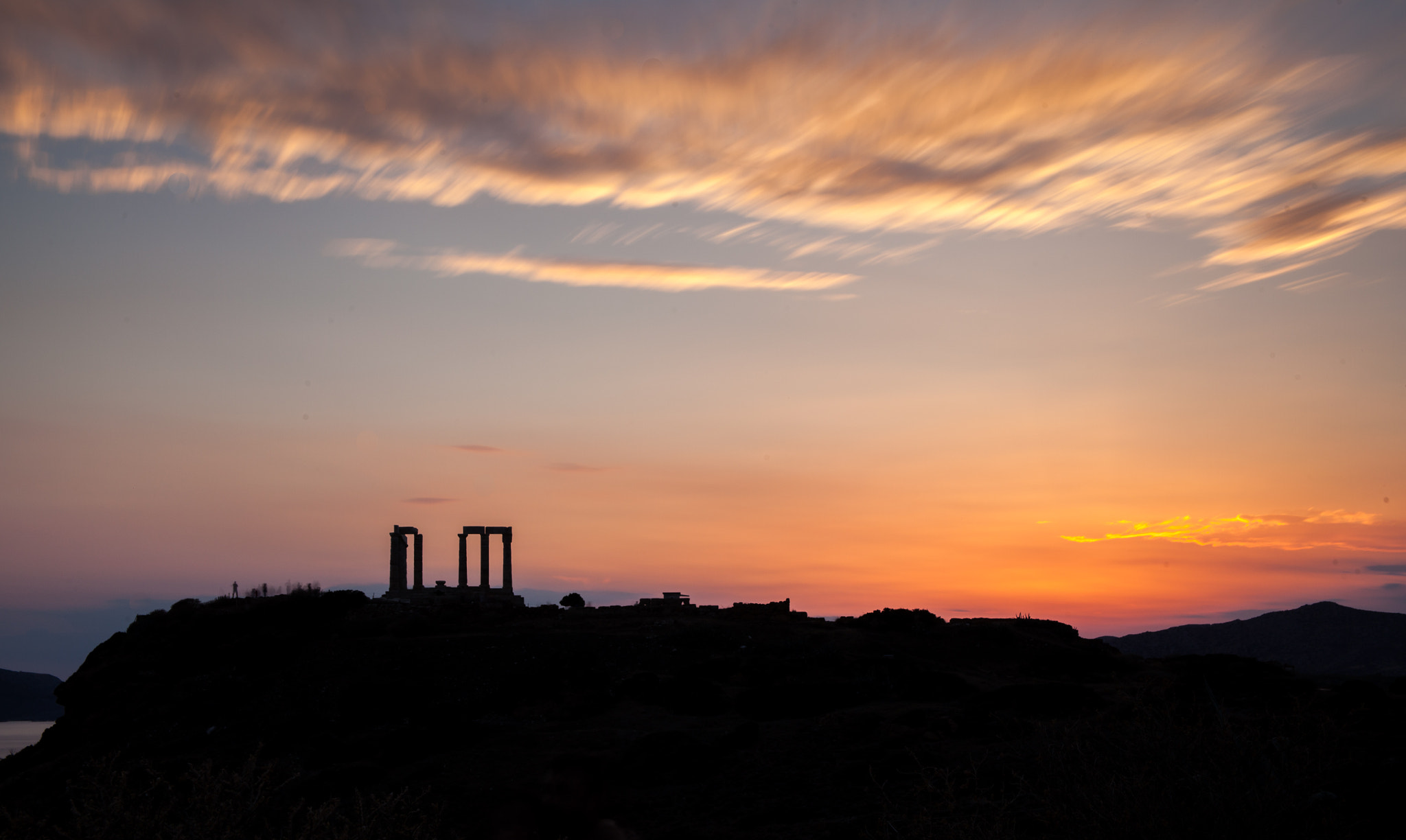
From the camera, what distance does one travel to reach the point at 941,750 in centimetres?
2631

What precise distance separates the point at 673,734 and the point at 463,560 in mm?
41516

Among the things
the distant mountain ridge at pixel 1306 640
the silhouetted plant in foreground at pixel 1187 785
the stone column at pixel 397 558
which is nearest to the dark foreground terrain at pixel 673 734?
the silhouetted plant in foreground at pixel 1187 785

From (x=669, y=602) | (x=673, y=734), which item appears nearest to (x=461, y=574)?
(x=669, y=602)

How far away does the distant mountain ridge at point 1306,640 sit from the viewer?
91312mm

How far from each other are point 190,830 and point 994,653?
1472 inches

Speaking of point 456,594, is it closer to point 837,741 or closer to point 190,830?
point 837,741

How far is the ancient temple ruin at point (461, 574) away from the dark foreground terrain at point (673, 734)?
9056 mm

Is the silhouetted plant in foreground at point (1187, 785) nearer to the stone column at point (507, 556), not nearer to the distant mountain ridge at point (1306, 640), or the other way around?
the stone column at point (507, 556)

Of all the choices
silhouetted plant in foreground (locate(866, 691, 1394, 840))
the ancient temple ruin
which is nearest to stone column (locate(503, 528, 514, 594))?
the ancient temple ruin

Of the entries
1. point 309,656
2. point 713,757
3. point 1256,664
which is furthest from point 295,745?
point 1256,664

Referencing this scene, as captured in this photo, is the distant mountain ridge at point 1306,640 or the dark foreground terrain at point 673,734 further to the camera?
the distant mountain ridge at point 1306,640

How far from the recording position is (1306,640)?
328 feet

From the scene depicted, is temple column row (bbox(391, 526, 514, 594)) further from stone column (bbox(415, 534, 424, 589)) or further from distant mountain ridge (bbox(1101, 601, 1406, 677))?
distant mountain ridge (bbox(1101, 601, 1406, 677))

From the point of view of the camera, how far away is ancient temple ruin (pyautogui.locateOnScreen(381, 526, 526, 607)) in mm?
61906
